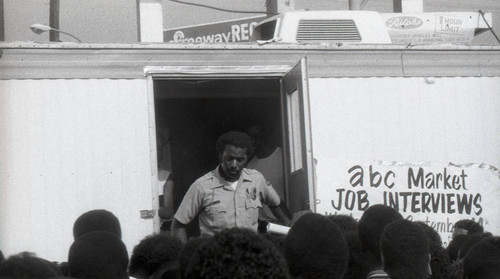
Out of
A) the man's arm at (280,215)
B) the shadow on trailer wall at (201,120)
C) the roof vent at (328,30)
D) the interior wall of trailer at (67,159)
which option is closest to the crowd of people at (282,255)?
the man's arm at (280,215)

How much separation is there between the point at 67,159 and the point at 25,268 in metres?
4.47

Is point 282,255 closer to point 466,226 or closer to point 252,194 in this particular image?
point 252,194

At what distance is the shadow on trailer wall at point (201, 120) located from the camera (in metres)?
9.29

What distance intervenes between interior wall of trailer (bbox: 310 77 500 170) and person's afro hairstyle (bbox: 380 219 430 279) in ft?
13.3

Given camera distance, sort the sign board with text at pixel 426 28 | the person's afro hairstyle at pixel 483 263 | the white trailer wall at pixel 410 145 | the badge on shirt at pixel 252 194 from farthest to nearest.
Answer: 1. the sign board with text at pixel 426 28
2. the white trailer wall at pixel 410 145
3. the badge on shirt at pixel 252 194
4. the person's afro hairstyle at pixel 483 263

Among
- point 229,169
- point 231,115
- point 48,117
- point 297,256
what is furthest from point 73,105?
point 297,256

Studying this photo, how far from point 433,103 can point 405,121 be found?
0.32 meters

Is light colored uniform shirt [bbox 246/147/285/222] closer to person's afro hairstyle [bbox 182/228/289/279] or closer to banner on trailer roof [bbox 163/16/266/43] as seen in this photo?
person's afro hairstyle [bbox 182/228/289/279]

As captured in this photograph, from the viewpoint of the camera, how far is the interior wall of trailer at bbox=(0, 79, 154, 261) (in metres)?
7.07

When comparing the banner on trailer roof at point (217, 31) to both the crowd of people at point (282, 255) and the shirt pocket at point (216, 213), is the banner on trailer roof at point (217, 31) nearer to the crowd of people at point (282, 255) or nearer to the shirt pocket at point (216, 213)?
the shirt pocket at point (216, 213)

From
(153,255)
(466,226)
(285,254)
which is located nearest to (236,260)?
(285,254)

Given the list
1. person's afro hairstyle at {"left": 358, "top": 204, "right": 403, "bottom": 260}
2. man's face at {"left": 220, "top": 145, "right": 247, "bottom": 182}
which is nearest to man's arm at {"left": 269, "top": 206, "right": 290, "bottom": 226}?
man's face at {"left": 220, "top": 145, "right": 247, "bottom": 182}

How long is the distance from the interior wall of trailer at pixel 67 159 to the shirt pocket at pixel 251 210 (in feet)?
3.02

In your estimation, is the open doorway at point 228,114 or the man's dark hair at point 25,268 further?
the open doorway at point 228,114
